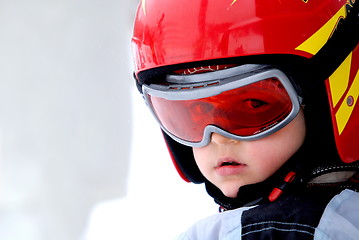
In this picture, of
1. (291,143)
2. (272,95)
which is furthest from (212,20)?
(291,143)

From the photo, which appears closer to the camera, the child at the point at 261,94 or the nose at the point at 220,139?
Answer: the child at the point at 261,94

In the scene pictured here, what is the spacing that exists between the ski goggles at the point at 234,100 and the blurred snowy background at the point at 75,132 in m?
1.06

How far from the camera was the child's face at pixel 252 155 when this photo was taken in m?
1.39

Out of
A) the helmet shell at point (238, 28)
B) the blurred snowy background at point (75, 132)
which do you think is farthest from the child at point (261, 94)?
the blurred snowy background at point (75, 132)

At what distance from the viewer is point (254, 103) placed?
1363 millimetres

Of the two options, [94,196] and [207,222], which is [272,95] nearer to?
[207,222]

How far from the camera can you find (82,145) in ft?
9.05

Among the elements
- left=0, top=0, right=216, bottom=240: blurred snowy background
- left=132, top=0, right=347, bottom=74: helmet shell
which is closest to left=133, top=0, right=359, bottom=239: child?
left=132, top=0, right=347, bottom=74: helmet shell

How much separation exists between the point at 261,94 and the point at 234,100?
59 millimetres

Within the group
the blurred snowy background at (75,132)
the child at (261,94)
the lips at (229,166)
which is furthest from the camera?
the blurred snowy background at (75,132)

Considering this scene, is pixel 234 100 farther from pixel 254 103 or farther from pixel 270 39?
pixel 270 39

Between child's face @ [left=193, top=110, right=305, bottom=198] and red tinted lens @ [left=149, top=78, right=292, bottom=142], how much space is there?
35 mm

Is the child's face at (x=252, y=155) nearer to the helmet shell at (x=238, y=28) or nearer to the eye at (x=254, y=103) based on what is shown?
the eye at (x=254, y=103)

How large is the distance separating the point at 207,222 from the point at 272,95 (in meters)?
0.31
